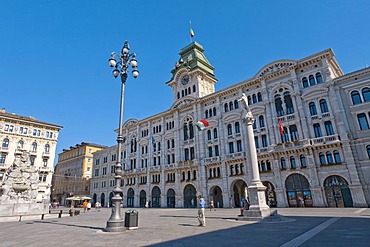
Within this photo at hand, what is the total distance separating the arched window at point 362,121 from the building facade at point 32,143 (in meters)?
57.6

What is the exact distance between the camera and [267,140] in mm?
34125

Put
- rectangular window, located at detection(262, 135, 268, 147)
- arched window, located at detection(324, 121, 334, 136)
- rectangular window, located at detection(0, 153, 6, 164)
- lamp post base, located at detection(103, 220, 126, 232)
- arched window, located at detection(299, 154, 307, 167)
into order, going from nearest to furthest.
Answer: lamp post base, located at detection(103, 220, 126, 232) < arched window, located at detection(324, 121, 334, 136) < arched window, located at detection(299, 154, 307, 167) < rectangular window, located at detection(262, 135, 268, 147) < rectangular window, located at detection(0, 153, 6, 164)

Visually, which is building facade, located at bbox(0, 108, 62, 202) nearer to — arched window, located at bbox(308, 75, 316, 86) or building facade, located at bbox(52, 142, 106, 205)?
building facade, located at bbox(52, 142, 106, 205)

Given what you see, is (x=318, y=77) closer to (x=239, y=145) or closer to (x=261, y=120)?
(x=261, y=120)

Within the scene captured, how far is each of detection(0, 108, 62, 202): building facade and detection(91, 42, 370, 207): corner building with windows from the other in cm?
1807

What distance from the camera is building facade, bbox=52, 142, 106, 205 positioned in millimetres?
68625

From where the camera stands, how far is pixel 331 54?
31219 millimetres

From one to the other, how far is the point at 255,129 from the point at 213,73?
902 inches

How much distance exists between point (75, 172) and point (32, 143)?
22964 millimetres

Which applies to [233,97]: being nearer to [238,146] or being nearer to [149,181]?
[238,146]

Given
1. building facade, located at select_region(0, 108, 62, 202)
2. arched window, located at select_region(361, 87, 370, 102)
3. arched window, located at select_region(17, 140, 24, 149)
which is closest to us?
arched window, located at select_region(361, 87, 370, 102)

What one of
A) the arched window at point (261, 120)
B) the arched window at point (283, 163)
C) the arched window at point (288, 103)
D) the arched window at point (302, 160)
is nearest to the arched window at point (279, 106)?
the arched window at point (288, 103)

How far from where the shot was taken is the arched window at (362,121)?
2715 cm

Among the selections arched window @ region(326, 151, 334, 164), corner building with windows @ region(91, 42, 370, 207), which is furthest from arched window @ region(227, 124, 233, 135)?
arched window @ region(326, 151, 334, 164)
